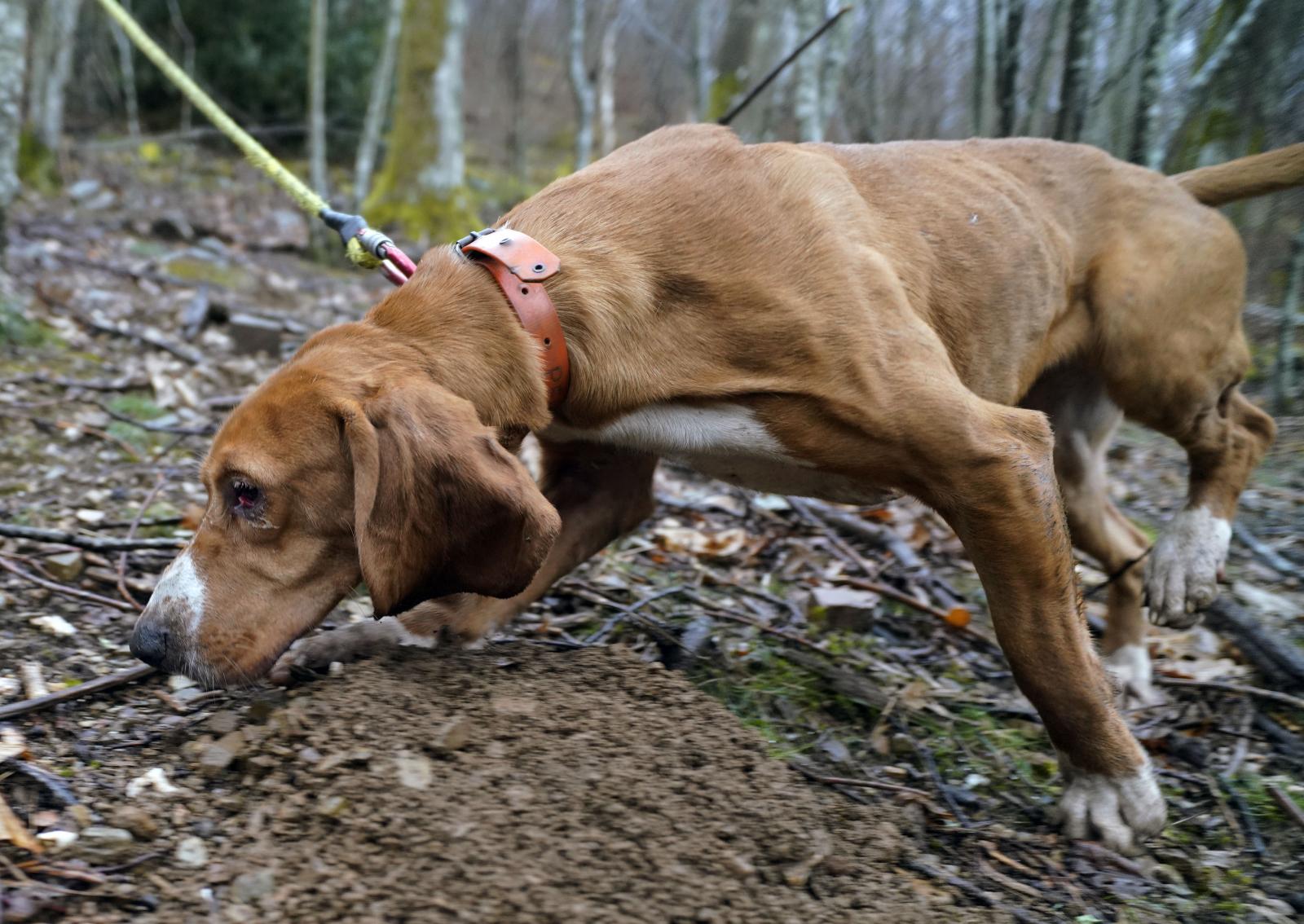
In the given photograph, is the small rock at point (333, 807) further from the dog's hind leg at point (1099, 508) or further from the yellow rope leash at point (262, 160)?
the dog's hind leg at point (1099, 508)

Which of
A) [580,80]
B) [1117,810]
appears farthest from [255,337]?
[580,80]

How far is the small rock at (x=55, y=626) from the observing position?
342 centimetres

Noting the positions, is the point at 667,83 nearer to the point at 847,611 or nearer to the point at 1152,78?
the point at 1152,78

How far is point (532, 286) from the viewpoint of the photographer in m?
2.90

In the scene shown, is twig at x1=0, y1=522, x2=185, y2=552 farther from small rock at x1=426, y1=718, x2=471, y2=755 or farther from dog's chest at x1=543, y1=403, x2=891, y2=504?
small rock at x1=426, y1=718, x2=471, y2=755

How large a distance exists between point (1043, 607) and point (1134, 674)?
160 cm

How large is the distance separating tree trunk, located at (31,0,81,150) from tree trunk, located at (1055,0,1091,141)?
39.2 feet

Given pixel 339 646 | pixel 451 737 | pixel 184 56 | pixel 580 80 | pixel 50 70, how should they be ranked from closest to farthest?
pixel 451 737, pixel 339 646, pixel 50 70, pixel 580 80, pixel 184 56

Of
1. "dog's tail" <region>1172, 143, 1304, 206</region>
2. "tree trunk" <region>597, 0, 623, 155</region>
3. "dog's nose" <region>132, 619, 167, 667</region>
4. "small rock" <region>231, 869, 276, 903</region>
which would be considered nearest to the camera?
"small rock" <region>231, 869, 276, 903</region>

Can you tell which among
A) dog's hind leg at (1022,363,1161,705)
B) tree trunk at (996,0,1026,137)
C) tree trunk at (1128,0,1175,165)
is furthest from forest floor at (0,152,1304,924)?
tree trunk at (996,0,1026,137)

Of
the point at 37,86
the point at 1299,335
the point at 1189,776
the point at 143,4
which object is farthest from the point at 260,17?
the point at 1189,776

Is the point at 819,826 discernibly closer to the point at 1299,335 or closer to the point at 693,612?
the point at 693,612

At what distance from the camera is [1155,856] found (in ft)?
10.4

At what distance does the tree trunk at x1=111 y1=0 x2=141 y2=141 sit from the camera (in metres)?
14.6
